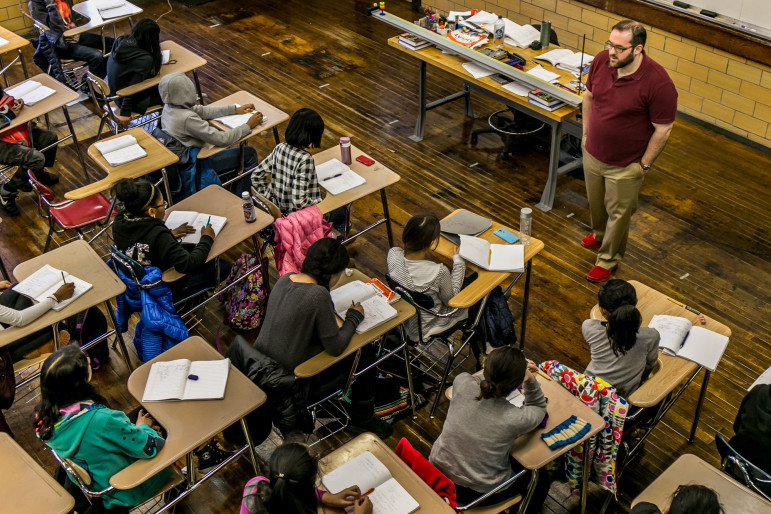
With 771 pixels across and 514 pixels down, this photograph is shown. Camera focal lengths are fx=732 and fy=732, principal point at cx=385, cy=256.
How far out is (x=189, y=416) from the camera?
3266 mm

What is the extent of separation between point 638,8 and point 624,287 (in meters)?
4.17

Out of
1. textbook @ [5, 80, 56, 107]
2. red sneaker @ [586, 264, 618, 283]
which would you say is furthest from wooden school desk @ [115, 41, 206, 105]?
red sneaker @ [586, 264, 618, 283]

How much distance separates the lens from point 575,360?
15.0ft

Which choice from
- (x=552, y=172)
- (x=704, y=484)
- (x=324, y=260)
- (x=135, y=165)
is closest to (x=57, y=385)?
(x=324, y=260)

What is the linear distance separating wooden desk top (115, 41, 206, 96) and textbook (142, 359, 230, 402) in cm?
313

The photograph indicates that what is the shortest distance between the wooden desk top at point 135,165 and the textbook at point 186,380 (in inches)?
70.7

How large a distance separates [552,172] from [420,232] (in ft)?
7.25

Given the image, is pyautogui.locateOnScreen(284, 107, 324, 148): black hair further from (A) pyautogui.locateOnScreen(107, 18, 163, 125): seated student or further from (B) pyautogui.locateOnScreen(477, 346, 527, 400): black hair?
(B) pyautogui.locateOnScreen(477, 346, 527, 400): black hair

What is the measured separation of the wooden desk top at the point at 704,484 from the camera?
2871mm

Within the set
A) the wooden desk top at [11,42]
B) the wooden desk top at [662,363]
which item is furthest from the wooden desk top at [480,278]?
the wooden desk top at [11,42]

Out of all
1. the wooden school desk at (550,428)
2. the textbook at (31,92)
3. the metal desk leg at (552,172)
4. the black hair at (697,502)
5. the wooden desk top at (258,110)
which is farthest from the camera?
the textbook at (31,92)

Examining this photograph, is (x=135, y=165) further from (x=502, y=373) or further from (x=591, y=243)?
(x=591, y=243)

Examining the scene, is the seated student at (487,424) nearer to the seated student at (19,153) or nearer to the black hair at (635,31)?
the black hair at (635,31)

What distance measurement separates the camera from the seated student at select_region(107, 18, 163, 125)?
19.3 feet
